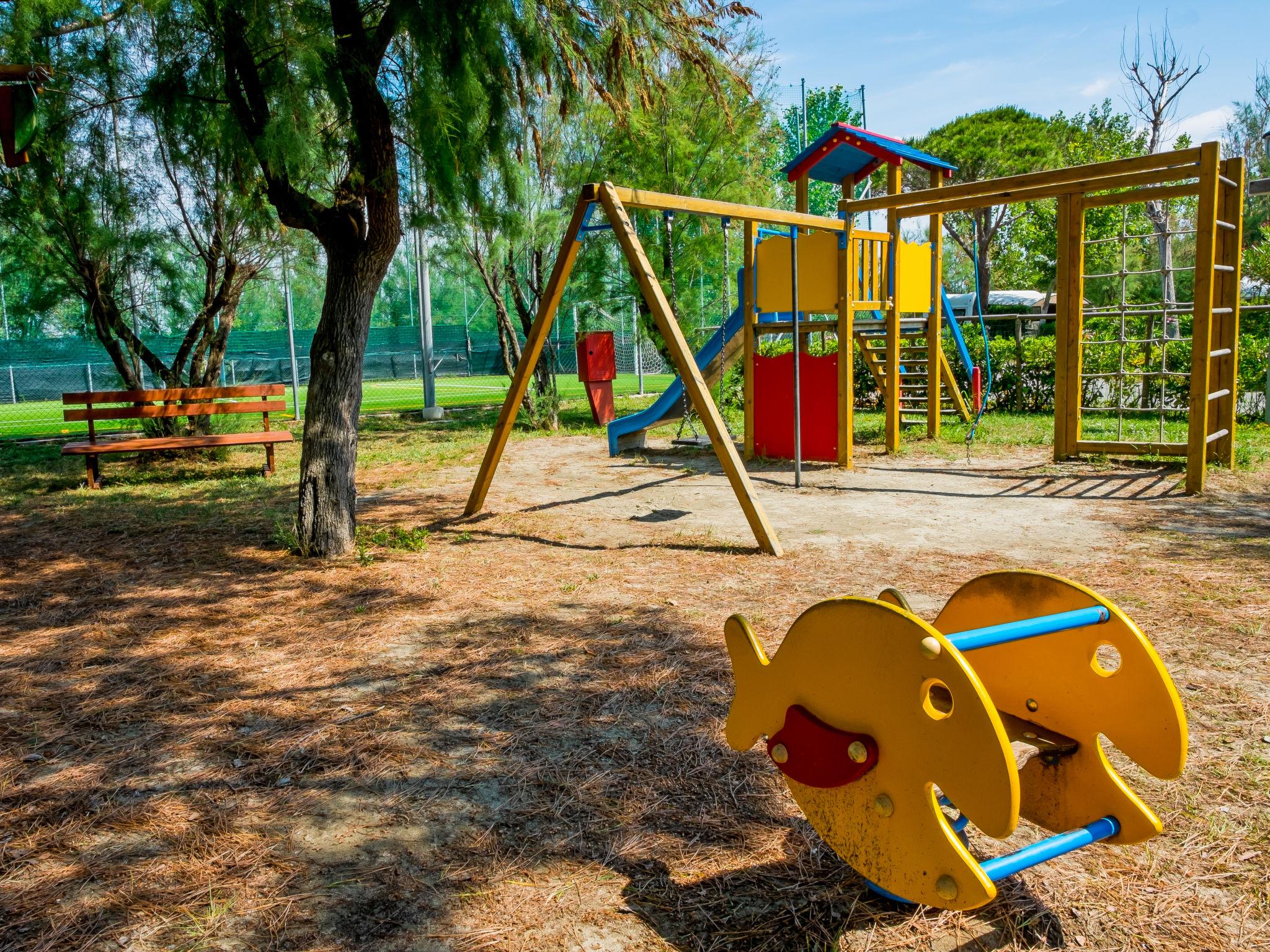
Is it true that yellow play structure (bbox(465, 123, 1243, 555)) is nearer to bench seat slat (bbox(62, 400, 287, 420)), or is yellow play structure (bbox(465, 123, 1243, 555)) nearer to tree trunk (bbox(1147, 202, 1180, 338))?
tree trunk (bbox(1147, 202, 1180, 338))

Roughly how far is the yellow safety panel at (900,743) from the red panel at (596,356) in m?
12.6

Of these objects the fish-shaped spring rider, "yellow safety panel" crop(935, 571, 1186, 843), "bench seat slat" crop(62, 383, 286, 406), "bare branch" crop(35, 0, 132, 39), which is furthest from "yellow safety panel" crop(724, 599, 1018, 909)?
"bench seat slat" crop(62, 383, 286, 406)

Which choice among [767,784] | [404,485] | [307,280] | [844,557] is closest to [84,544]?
[404,485]

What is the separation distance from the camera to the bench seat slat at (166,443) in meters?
9.40

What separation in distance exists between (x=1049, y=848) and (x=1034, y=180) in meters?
→ 8.17

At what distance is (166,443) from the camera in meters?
9.66

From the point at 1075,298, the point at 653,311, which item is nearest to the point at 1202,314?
the point at 1075,298

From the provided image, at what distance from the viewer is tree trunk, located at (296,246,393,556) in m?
5.90

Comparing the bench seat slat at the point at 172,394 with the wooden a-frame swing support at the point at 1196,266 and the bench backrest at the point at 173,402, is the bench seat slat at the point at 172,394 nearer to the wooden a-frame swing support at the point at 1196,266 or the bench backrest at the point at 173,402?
the bench backrest at the point at 173,402

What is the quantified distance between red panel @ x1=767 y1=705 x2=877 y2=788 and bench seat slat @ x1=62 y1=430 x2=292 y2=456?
8664mm

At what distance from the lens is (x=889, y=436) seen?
10.8m

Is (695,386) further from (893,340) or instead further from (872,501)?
(893,340)

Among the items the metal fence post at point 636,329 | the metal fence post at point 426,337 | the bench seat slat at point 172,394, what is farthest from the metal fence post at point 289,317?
the metal fence post at point 636,329

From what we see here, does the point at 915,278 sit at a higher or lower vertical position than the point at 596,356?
higher
